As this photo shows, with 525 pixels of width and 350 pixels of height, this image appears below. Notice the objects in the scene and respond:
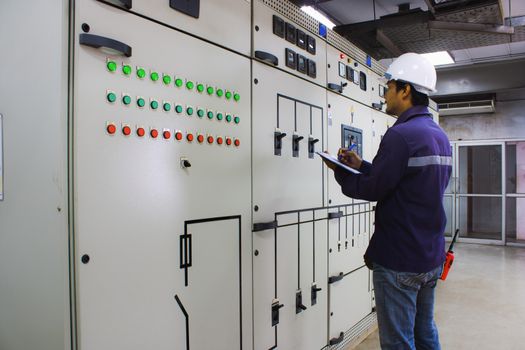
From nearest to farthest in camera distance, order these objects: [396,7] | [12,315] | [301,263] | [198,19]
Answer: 1. [12,315]
2. [198,19]
3. [301,263]
4. [396,7]

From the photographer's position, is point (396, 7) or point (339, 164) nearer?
point (339, 164)

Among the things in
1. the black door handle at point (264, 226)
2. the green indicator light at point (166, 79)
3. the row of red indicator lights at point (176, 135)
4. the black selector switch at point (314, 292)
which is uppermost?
the green indicator light at point (166, 79)

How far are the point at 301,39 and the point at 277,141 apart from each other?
2.21ft

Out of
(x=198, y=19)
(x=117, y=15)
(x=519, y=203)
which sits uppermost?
(x=198, y=19)

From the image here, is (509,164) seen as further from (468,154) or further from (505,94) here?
(505,94)

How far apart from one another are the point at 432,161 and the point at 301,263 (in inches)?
37.9

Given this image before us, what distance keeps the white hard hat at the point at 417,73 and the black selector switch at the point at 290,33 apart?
60 centimetres

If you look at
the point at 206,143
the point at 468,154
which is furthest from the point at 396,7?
the point at 468,154

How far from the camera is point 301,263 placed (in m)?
2.17

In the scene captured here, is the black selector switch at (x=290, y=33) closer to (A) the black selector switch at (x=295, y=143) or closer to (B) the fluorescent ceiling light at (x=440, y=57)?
(A) the black selector switch at (x=295, y=143)

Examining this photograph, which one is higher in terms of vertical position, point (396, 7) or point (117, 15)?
point (396, 7)

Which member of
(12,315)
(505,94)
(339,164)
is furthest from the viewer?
(505,94)

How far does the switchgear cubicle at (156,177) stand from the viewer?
1136 mm

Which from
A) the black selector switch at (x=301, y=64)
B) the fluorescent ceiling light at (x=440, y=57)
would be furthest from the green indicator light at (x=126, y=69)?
the fluorescent ceiling light at (x=440, y=57)
